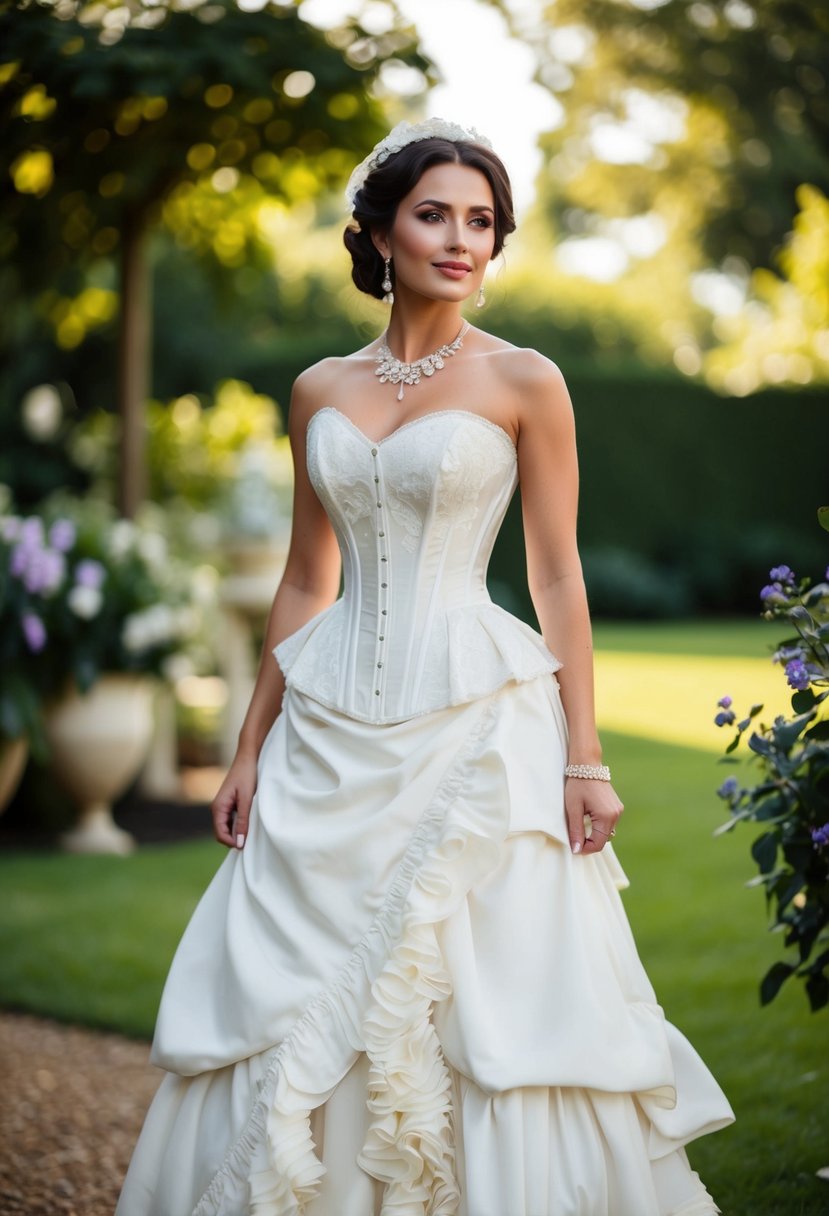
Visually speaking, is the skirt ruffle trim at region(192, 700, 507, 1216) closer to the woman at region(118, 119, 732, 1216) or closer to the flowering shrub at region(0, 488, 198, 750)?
the woman at region(118, 119, 732, 1216)

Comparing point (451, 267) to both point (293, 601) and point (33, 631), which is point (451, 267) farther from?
point (33, 631)

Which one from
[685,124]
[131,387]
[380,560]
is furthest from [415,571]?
[685,124]

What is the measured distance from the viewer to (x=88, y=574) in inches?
244

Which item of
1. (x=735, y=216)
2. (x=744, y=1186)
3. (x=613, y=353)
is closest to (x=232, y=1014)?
(x=744, y=1186)

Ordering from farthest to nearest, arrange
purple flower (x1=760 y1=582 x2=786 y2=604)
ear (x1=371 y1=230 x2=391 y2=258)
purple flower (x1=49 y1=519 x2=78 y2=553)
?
1. purple flower (x1=49 y1=519 x2=78 y2=553)
2. purple flower (x1=760 y1=582 x2=786 y2=604)
3. ear (x1=371 y1=230 x2=391 y2=258)

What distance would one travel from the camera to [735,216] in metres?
23.9

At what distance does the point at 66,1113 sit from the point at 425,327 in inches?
91.9

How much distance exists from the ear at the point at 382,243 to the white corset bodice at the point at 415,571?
0.32 meters

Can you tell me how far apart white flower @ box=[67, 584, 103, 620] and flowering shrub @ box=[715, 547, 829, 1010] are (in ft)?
12.8

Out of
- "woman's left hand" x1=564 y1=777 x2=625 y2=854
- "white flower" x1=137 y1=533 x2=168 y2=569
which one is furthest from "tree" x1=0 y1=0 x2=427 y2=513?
"woman's left hand" x1=564 y1=777 x2=625 y2=854

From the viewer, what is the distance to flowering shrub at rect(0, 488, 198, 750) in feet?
19.1

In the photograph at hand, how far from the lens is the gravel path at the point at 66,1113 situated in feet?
10.2

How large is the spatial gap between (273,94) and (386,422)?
12.5 ft

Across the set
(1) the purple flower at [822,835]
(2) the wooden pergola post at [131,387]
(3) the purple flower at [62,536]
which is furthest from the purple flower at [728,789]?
(2) the wooden pergola post at [131,387]
